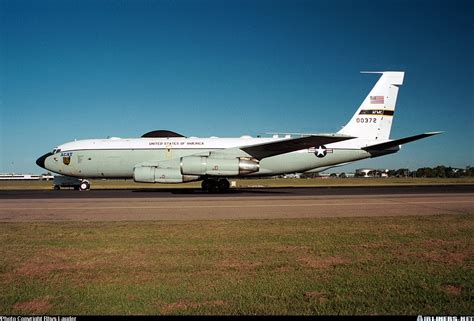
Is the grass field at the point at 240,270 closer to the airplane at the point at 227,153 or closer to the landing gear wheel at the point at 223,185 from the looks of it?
the airplane at the point at 227,153

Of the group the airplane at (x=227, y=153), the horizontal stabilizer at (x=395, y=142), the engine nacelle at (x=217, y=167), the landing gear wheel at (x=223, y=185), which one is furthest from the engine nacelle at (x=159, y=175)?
the horizontal stabilizer at (x=395, y=142)

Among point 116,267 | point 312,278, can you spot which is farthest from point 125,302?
point 312,278

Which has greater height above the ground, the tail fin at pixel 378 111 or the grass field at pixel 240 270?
the tail fin at pixel 378 111

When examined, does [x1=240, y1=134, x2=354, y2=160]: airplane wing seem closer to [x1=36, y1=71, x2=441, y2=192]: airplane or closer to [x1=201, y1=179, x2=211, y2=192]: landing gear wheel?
[x1=36, y1=71, x2=441, y2=192]: airplane

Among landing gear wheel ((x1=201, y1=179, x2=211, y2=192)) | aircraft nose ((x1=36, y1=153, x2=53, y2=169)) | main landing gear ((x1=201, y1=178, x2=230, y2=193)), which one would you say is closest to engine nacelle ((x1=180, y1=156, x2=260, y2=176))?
main landing gear ((x1=201, y1=178, x2=230, y2=193))

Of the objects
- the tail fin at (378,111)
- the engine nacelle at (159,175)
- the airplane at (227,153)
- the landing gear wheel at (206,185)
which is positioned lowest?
the landing gear wheel at (206,185)

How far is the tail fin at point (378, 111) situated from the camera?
26.9m

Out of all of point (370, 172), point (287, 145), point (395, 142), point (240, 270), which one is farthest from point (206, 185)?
point (370, 172)

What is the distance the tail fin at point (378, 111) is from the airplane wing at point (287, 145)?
15.0 feet

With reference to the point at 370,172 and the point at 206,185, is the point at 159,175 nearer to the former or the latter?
the point at 206,185

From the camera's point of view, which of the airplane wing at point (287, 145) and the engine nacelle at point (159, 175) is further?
→ the engine nacelle at point (159, 175)

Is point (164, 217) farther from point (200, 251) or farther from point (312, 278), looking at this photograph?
point (312, 278)

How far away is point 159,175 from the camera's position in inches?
891

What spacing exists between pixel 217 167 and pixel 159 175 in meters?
3.52
